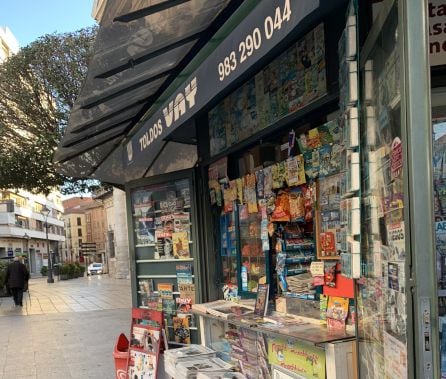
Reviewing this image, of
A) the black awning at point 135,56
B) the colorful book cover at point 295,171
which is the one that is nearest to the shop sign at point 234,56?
the black awning at point 135,56

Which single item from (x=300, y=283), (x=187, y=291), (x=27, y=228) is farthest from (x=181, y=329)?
(x=27, y=228)

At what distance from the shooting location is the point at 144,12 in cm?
321

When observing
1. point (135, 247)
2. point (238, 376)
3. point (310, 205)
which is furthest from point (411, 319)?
point (135, 247)

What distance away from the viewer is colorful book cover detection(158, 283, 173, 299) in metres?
5.76

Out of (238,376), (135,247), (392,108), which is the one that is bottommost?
(238,376)

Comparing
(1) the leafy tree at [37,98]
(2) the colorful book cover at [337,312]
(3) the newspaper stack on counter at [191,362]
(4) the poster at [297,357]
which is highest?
(1) the leafy tree at [37,98]

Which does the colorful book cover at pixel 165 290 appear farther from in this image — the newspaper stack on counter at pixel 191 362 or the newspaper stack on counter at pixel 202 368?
the newspaper stack on counter at pixel 202 368

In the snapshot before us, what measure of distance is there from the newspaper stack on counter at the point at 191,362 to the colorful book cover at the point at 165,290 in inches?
51.8

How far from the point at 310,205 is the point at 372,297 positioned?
1.23 meters

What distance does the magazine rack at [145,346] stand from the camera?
4.40m

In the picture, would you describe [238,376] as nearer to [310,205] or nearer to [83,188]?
[310,205]

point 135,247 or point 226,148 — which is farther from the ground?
point 226,148

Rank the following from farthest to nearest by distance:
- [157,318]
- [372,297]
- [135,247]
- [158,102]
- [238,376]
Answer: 1. [135,247]
2. [158,102]
3. [157,318]
4. [238,376]
5. [372,297]

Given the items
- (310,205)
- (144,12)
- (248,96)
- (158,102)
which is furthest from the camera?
(158,102)
